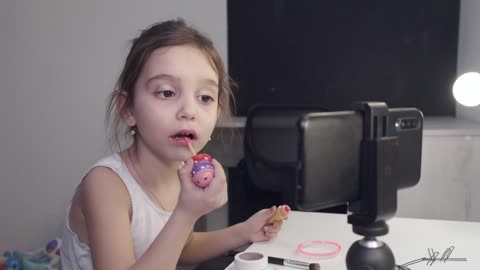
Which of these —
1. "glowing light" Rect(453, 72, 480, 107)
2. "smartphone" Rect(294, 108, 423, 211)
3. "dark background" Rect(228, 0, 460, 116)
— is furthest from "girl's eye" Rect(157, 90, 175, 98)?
"dark background" Rect(228, 0, 460, 116)

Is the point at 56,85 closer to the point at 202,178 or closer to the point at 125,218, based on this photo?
the point at 125,218

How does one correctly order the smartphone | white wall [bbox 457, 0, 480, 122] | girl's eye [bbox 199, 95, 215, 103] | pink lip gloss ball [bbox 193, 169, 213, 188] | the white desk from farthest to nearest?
white wall [bbox 457, 0, 480, 122] < girl's eye [bbox 199, 95, 215, 103] < the white desk < pink lip gloss ball [bbox 193, 169, 213, 188] < the smartphone

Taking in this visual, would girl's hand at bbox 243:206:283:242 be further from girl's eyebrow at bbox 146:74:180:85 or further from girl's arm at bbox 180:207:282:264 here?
girl's eyebrow at bbox 146:74:180:85

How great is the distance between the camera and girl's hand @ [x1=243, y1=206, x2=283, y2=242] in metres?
1.01

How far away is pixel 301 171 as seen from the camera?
52 centimetres

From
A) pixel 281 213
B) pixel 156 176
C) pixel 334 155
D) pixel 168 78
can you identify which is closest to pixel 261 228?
pixel 281 213

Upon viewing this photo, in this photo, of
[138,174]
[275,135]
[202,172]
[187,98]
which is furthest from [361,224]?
[275,135]

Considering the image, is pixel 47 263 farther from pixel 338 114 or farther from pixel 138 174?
pixel 338 114

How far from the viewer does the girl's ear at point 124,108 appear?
3.34ft

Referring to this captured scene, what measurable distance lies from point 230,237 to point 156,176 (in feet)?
0.78

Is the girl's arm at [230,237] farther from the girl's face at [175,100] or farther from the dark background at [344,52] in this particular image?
the dark background at [344,52]

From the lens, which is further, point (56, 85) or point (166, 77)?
point (56, 85)

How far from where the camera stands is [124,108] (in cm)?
103

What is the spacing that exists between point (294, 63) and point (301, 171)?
2.07 metres
